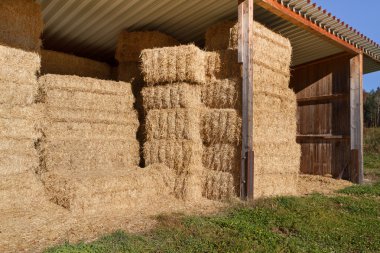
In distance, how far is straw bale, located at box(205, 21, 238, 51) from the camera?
873cm

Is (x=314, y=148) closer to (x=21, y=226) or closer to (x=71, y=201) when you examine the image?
(x=71, y=201)

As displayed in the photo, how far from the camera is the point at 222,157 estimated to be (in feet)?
28.8

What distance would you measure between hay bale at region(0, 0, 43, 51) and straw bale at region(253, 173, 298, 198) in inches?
236

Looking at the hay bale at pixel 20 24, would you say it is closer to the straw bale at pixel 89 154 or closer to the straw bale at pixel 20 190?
the straw bale at pixel 89 154

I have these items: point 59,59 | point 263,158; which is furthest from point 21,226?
point 59,59

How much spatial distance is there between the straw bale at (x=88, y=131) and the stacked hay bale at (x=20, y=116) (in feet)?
1.49

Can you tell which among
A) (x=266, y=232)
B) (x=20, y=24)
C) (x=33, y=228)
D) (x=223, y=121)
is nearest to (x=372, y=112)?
(x=223, y=121)

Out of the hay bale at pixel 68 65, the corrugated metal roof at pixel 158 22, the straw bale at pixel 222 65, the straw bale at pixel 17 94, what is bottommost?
the straw bale at pixel 17 94

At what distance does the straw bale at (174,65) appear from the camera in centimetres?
888

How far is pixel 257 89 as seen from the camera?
8.91 meters

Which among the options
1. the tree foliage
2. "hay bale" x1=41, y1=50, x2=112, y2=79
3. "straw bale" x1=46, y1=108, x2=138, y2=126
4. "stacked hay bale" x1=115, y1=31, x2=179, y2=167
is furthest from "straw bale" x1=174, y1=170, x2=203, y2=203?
the tree foliage

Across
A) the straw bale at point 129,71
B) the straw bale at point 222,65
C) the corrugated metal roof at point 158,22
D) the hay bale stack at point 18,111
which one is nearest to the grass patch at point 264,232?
the straw bale at point 222,65

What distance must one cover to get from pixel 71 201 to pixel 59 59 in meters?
5.76

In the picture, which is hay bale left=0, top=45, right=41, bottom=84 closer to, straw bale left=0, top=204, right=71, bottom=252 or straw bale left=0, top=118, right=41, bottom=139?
straw bale left=0, top=118, right=41, bottom=139
